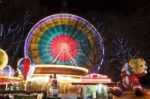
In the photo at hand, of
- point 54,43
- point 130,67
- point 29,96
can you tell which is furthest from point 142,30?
point 29,96

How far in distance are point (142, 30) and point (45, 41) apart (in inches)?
364

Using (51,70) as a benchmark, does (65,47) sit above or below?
above

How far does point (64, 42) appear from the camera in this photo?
31234 mm

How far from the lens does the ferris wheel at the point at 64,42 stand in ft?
99.5

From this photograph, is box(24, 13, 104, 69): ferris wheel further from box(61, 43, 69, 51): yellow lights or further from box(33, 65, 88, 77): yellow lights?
box(33, 65, 88, 77): yellow lights

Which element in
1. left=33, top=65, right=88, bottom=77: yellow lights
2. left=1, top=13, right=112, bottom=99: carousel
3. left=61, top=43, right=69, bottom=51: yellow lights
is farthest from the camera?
left=61, top=43, right=69, bottom=51: yellow lights

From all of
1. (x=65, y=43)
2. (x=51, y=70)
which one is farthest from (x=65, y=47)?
(x=51, y=70)

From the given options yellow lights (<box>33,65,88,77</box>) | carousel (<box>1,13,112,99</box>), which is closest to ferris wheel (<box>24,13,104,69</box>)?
carousel (<box>1,13,112,99</box>)

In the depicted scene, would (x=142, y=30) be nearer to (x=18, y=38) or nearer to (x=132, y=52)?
(x=132, y=52)

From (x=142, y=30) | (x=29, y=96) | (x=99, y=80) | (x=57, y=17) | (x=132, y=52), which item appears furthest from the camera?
(x=132, y=52)

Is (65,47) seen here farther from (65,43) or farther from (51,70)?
(51,70)

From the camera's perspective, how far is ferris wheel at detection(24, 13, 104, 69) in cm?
3031

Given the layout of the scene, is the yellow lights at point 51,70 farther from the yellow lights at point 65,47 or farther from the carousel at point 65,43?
the yellow lights at point 65,47

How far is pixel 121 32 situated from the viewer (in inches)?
1412
